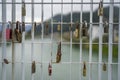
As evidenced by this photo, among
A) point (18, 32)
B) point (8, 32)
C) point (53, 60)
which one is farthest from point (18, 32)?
point (53, 60)

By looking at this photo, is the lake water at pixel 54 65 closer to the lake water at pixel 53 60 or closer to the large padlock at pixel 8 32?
the lake water at pixel 53 60

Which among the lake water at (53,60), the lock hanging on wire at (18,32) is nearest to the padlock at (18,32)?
the lock hanging on wire at (18,32)

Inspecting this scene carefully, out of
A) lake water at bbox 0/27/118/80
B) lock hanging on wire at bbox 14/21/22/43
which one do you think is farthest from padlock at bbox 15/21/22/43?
lake water at bbox 0/27/118/80

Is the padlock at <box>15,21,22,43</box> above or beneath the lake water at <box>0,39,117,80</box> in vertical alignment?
above

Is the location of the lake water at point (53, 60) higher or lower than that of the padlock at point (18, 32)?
lower

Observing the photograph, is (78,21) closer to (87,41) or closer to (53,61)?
(87,41)

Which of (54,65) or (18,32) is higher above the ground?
(18,32)

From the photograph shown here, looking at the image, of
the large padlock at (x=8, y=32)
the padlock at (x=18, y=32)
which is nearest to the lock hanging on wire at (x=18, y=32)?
the padlock at (x=18, y=32)

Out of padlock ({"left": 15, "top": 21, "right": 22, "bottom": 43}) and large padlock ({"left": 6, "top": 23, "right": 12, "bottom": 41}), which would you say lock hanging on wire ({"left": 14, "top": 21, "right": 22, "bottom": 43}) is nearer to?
padlock ({"left": 15, "top": 21, "right": 22, "bottom": 43})

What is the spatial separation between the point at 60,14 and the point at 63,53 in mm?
537

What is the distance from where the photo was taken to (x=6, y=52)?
421 centimetres

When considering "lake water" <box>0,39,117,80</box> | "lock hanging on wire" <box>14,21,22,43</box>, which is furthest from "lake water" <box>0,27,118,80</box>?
"lock hanging on wire" <box>14,21,22,43</box>

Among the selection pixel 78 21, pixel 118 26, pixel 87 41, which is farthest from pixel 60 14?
pixel 118 26

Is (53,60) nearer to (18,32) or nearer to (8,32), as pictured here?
(18,32)
